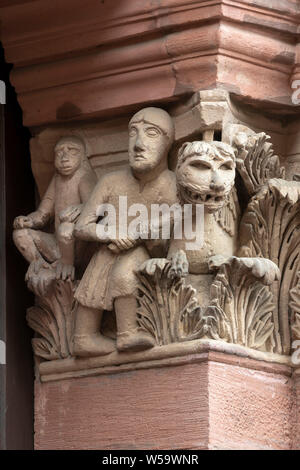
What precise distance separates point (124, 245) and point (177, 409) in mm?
443

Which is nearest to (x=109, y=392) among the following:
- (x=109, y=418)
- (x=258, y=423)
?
(x=109, y=418)

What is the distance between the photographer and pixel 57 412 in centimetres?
450

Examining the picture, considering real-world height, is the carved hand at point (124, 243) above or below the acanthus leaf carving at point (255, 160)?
below

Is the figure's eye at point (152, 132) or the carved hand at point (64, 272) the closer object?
the figure's eye at point (152, 132)

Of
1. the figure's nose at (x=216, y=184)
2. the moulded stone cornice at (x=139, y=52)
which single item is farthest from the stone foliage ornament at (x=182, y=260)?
the moulded stone cornice at (x=139, y=52)

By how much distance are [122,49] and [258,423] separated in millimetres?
1021

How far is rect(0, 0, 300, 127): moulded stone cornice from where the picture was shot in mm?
4359

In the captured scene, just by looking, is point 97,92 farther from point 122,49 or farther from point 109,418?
point 109,418

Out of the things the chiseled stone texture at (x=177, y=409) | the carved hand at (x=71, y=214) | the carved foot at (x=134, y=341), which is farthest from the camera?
the carved hand at (x=71, y=214)

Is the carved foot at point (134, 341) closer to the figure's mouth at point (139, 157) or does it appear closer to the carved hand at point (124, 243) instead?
the carved hand at point (124, 243)

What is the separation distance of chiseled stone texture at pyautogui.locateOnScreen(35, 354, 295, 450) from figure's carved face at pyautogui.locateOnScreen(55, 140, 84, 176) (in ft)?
1.83

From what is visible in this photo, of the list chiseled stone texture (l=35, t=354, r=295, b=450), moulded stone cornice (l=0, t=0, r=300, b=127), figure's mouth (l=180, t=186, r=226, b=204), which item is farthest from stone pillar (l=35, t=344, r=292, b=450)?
moulded stone cornice (l=0, t=0, r=300, b=127)

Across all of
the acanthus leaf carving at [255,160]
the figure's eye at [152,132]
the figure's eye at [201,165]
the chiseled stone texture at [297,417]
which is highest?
the figure's eye at [152,132]

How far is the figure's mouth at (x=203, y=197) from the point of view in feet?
14.0
